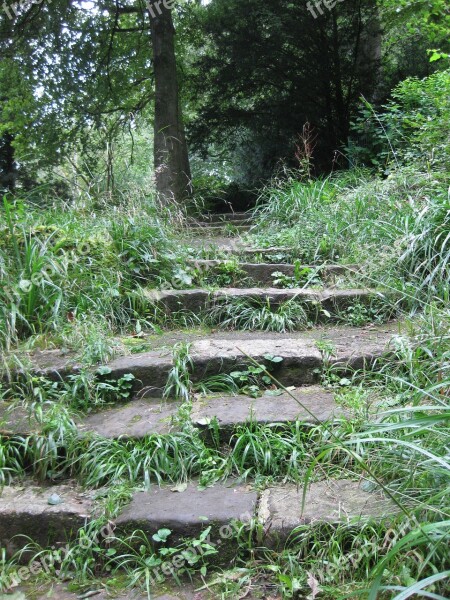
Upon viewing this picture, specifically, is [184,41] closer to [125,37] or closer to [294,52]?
[125,37]

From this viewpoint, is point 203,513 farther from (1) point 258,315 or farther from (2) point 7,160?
(2) point 7,160

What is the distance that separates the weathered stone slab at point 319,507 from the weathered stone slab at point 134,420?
1.98 ft

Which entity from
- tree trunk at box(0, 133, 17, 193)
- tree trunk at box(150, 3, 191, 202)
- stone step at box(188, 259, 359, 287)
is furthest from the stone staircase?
tree trunk at box(0, 133, 17, 193)

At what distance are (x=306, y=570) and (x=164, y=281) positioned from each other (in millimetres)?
2486

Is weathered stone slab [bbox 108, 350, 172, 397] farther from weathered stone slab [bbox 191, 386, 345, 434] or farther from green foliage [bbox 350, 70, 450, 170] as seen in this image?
green foliage [bbox 350, 70, 450, 170]

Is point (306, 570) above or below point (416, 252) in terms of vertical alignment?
below

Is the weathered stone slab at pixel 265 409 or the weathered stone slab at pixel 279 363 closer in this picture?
the weathered stone slab at pixel 265 409

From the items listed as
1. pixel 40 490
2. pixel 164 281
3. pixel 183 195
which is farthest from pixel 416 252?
pixel 183 195

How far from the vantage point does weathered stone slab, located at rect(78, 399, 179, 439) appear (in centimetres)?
237

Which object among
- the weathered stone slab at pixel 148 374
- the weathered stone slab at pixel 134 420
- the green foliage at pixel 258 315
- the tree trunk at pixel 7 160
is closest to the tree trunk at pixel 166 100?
the green foliage at pixel 258 315

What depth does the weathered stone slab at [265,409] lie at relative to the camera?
2320mm

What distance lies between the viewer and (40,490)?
7.23 feet

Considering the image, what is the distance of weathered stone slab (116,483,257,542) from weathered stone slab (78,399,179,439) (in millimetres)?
335

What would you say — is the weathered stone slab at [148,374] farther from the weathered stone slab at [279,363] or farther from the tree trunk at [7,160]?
the tree trunk at [7,160]
